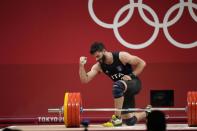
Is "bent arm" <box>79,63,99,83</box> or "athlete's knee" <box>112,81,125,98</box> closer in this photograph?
"athlete's knee" <box>112,81,125,98</box>

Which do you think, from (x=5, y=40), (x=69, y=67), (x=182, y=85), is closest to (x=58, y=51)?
(x=69, y=67)

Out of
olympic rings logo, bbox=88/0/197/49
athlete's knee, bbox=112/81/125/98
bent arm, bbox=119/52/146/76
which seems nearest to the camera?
athlete's knee, bbox=112/81/125/98

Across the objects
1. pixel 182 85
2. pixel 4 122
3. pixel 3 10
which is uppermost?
pixel 3 10

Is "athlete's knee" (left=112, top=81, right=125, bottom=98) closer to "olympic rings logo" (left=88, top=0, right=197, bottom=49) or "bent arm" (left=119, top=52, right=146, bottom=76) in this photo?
"bent arm" (left=119, top=52, right=146, bottom=76)

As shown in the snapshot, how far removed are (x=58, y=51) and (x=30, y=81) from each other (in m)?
0.65

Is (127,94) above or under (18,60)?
under

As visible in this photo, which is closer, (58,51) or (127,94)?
(127,94)

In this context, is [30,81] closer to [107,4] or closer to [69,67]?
[69,67]

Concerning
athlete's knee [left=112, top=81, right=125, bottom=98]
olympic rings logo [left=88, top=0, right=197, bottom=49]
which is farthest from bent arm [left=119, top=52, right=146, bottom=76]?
olympic rings logo [left=88, top=0, right=197, bottom=49]

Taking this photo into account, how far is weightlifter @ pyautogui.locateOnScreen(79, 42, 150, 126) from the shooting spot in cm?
609

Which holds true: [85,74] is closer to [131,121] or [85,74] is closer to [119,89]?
[119,89]

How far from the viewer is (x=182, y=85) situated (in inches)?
292

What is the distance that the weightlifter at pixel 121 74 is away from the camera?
20.0ft

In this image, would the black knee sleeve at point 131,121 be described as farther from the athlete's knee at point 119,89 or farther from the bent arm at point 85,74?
the bent arm at point 85,74
